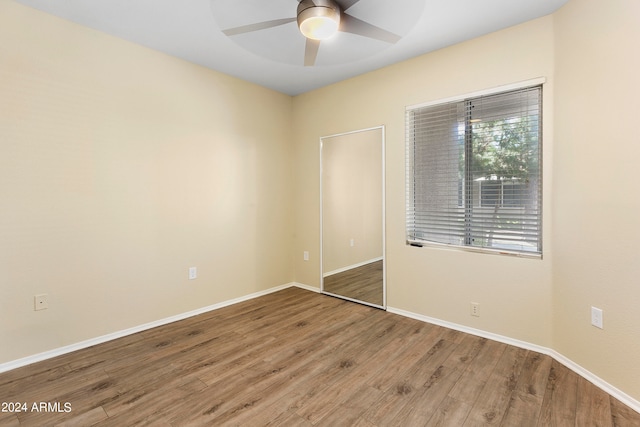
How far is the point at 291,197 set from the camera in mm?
4227

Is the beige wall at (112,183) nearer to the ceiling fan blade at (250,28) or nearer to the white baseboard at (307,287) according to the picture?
the white baseboard at (307,287)

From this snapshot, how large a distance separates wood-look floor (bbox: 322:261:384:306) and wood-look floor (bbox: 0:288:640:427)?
530 millimetres

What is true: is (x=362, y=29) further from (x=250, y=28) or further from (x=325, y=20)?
(x=250, y=28)

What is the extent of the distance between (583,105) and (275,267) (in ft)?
11.3

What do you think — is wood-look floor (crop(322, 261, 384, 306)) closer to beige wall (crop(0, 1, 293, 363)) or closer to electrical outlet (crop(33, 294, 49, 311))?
beige wall (crop(0, 1, 293, 363))

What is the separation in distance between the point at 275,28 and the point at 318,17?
770 mm

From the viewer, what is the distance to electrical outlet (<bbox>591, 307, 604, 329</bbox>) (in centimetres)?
193

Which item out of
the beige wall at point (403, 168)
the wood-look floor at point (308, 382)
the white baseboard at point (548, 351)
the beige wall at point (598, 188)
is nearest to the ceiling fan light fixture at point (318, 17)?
the beige wall at point (403, 168)

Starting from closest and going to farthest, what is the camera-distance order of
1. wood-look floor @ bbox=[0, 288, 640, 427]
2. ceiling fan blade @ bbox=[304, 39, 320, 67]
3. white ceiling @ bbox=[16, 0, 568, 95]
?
wood-look floor @ bbox=[0, 288, 640, 427], white ceiling @ bbox=[16, 0, 568, 95], ceiling fan blade @ bbox=[304, 39, 320, 67]

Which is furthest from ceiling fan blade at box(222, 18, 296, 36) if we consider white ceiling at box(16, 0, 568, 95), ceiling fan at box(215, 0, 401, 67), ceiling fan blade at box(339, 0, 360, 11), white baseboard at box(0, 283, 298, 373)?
white baseboard at box(0, 283, 298, 373)

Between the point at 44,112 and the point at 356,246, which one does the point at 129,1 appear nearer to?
the point at 44,112

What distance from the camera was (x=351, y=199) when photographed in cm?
356

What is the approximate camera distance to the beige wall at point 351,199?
129 inches

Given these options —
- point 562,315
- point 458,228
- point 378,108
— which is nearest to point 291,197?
point 378,108
